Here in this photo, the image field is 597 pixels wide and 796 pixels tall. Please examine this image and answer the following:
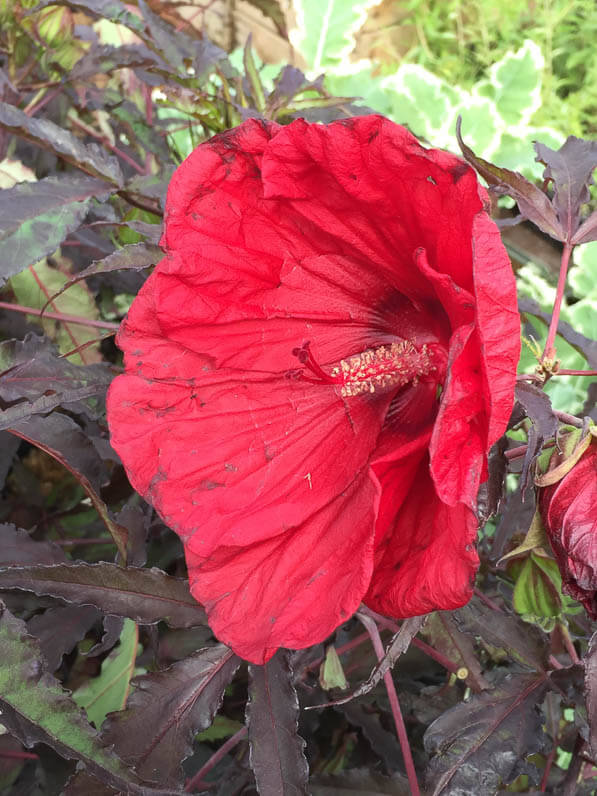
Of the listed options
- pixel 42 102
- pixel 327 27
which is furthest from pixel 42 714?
pixel 327 27

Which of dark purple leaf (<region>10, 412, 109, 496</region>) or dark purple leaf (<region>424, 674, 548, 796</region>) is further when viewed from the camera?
dark purple leaf (<region>10, 412, 109, 496</region>)

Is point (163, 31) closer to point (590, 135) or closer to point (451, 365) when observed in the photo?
point (451, 365)

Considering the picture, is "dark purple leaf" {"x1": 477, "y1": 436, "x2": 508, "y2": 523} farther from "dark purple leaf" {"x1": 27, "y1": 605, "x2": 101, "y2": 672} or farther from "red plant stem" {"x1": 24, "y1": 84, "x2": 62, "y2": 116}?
"red plant stem" {"x1": 24, "y1": 84, "x2": 62, "y2": 116}

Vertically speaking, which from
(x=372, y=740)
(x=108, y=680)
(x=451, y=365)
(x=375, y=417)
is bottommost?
(x=372, y=740)

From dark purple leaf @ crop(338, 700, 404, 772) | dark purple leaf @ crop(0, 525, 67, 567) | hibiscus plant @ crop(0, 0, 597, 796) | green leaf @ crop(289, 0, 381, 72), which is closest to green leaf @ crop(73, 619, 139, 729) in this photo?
hibiscus plant @ crop(0, 0, 597, 796)

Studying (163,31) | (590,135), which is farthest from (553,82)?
(163,31)
